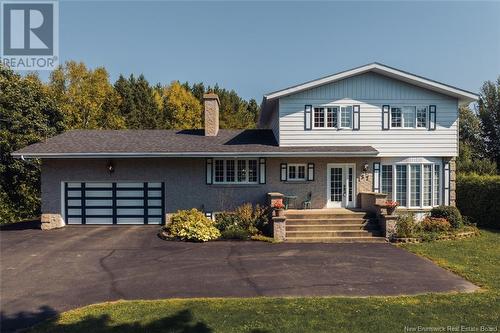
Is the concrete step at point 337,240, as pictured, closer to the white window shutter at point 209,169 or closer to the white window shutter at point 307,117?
the white window shutter at point 209,169

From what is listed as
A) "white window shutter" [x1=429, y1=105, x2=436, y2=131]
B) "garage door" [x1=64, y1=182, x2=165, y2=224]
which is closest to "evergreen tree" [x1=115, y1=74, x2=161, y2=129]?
"garage door" [x1=64, y1=182, x2=165, y2=224]

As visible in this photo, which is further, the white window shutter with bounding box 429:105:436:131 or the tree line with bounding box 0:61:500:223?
the tree line with bounding box 0:61:500:223

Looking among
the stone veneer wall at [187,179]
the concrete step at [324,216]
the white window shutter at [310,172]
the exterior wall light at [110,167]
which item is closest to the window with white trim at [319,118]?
the stone veneer wall at [187,179]

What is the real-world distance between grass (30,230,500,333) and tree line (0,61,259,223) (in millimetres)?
16554

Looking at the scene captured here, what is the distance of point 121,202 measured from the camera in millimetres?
15680

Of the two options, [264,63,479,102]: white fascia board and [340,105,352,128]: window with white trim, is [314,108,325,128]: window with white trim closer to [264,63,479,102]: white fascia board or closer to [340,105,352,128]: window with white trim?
[340,105,352,128]: window with white trim

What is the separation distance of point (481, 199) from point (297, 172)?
31.4ft

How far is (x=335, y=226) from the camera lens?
13.3 metres

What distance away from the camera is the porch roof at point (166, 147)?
1440 cm

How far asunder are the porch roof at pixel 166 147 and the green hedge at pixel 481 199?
6674 millimetres

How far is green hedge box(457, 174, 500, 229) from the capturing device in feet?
52.7

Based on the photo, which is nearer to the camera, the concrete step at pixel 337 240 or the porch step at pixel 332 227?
the concrete step at pixel 337 240

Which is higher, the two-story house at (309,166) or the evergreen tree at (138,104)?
the evergreen tree at (138,104)

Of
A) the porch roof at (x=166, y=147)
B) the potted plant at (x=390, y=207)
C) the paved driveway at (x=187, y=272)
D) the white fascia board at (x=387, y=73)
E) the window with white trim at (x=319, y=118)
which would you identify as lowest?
the paved driveway at (x=187, y=272)
